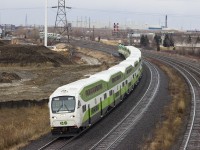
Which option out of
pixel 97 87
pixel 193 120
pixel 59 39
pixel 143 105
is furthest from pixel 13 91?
pixel 59 39

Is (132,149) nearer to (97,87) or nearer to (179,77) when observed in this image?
(97,87)

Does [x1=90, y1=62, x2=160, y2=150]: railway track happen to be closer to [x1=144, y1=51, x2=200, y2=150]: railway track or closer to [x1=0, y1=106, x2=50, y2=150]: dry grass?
[x1=144, y1=51, x2=200, y2=150]: railway track

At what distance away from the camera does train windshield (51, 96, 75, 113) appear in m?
28.5

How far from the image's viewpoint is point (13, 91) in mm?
53406

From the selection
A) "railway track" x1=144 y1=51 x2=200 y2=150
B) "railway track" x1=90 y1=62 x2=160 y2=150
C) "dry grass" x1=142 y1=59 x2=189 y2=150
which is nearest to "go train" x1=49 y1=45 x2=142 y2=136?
"railway track" x1=90 y1=62 x2=160 y2=150

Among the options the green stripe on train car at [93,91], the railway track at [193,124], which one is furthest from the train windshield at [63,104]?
the railway track at [193,124]

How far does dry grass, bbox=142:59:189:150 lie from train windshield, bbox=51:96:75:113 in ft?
18.2

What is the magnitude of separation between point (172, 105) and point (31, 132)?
16.2m

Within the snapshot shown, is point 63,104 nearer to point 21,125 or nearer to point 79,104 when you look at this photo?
point 79,104

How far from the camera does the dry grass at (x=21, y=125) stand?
2850cm

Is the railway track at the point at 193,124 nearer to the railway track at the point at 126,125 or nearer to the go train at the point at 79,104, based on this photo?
the railway track at the point at 126,125

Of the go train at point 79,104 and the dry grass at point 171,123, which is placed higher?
the go train at point 79,104

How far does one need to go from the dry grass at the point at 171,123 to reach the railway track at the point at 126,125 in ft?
6.67

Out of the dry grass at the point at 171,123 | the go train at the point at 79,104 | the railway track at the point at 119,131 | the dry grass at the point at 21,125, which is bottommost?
the dry grass at the point at 21,125
